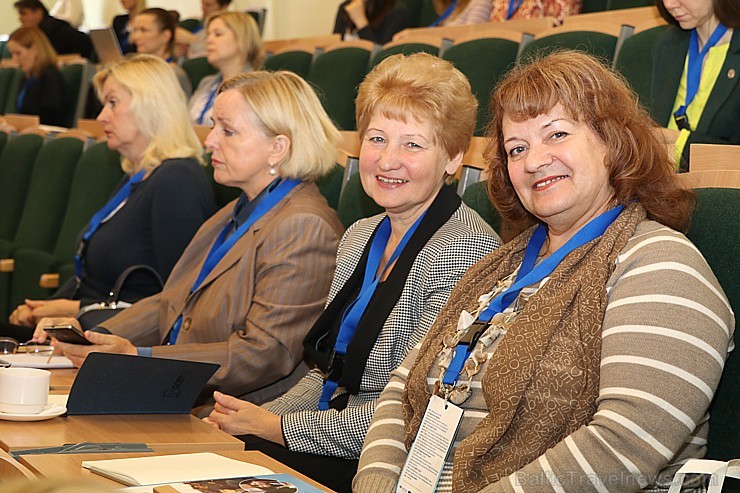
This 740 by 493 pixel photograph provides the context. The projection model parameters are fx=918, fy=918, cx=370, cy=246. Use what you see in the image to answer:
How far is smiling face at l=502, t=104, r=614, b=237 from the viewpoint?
5.00ft

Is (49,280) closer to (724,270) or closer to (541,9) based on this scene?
(541,9)

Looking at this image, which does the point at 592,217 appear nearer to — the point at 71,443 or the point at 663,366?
the point at 663,366

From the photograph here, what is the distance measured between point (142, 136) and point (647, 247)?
228cm

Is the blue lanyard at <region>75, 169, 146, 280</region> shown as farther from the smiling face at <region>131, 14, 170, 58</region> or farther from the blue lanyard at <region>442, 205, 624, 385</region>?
the smiling face at <region>131, 14, 170, 58</region>

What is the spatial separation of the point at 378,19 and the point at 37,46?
10.1ft

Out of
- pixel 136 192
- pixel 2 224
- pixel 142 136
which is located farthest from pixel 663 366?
pixel 2 224

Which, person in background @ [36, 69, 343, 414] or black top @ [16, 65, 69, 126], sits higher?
person in background @ [36, 69, 343, 414]

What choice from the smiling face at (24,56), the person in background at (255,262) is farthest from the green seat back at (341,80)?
the smiling face at (24,56)

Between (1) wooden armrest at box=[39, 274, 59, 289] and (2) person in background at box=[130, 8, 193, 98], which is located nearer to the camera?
(1) wooden armrest at box=[39, 274, 59, 289]

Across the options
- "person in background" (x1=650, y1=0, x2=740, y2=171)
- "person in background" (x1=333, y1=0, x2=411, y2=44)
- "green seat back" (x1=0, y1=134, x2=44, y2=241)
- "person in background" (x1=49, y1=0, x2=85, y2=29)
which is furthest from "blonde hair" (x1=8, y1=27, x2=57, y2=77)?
"person in background" (x1=650, y1=0, x2=740, y2=171)

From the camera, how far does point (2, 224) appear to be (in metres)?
4.68

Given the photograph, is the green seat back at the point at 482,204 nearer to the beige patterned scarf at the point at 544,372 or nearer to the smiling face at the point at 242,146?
the smiling face at the point at 242,146

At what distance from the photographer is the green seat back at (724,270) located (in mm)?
1430

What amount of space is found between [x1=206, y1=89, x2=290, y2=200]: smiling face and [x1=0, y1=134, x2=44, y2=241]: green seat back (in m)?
2.43
